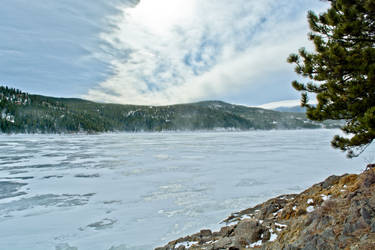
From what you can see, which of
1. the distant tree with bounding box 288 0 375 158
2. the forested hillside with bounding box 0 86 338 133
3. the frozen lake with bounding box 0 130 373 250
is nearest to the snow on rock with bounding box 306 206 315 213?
the distant tree with bounding box 288 0 375 158

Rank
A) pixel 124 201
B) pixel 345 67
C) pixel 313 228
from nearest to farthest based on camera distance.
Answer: pixel 313 228, pixel 345 67, pixel 124 201

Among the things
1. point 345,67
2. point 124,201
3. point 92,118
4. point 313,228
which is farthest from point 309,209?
point 92,118

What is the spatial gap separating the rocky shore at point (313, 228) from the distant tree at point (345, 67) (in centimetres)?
132

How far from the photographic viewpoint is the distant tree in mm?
4586

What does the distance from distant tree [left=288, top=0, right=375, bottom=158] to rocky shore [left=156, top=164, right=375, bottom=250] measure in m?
1.32

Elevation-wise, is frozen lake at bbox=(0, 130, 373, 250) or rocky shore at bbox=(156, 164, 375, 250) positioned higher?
rocky shore at bbox=(156, 164, 375, 250)

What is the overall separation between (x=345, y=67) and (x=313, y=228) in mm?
3395

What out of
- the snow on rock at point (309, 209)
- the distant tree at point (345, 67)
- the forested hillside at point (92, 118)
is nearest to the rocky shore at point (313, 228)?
the snow on rock at point (309, 209)

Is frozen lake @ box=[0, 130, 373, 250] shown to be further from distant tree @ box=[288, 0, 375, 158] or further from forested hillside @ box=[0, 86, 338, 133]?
forested hillside @ box=[0, 86, 338, 133]

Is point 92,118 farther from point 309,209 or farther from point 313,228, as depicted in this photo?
point 313,228

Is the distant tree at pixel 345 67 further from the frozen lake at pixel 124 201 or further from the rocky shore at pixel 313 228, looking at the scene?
the frozen lake at pixel 124 201

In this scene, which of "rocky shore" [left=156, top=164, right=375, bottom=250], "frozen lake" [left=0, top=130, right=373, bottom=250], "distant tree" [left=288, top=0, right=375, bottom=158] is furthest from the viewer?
"frozen lake" [left=0, top=130, right=373, bottom=250]

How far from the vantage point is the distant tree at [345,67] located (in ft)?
15.0

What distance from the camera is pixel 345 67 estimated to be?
473cm
